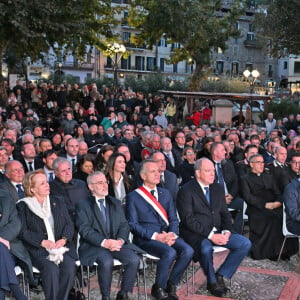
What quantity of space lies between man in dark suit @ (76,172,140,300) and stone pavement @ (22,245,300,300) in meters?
0.52

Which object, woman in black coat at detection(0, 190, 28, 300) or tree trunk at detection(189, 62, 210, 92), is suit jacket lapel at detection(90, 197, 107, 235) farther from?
tree trunk at detection(189, 62, 210, 92)

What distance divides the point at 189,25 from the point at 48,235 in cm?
1951

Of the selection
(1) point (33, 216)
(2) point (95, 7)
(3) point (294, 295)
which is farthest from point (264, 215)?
(2) point (95, 7)

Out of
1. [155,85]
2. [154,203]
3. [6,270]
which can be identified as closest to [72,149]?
[154,203]

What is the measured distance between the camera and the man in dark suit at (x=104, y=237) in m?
4.84

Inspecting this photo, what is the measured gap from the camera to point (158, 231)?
214 inches

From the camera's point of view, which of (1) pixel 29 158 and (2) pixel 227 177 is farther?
(1) pixel 29 158

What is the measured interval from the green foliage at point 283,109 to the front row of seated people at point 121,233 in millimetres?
18322

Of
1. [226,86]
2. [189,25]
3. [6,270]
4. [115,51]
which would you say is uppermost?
[189,25]

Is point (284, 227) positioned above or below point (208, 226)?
below

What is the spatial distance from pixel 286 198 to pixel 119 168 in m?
2.09

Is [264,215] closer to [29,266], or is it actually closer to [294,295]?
[294,295]

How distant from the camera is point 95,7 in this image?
19.9m

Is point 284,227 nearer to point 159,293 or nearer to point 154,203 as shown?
point 154,203
